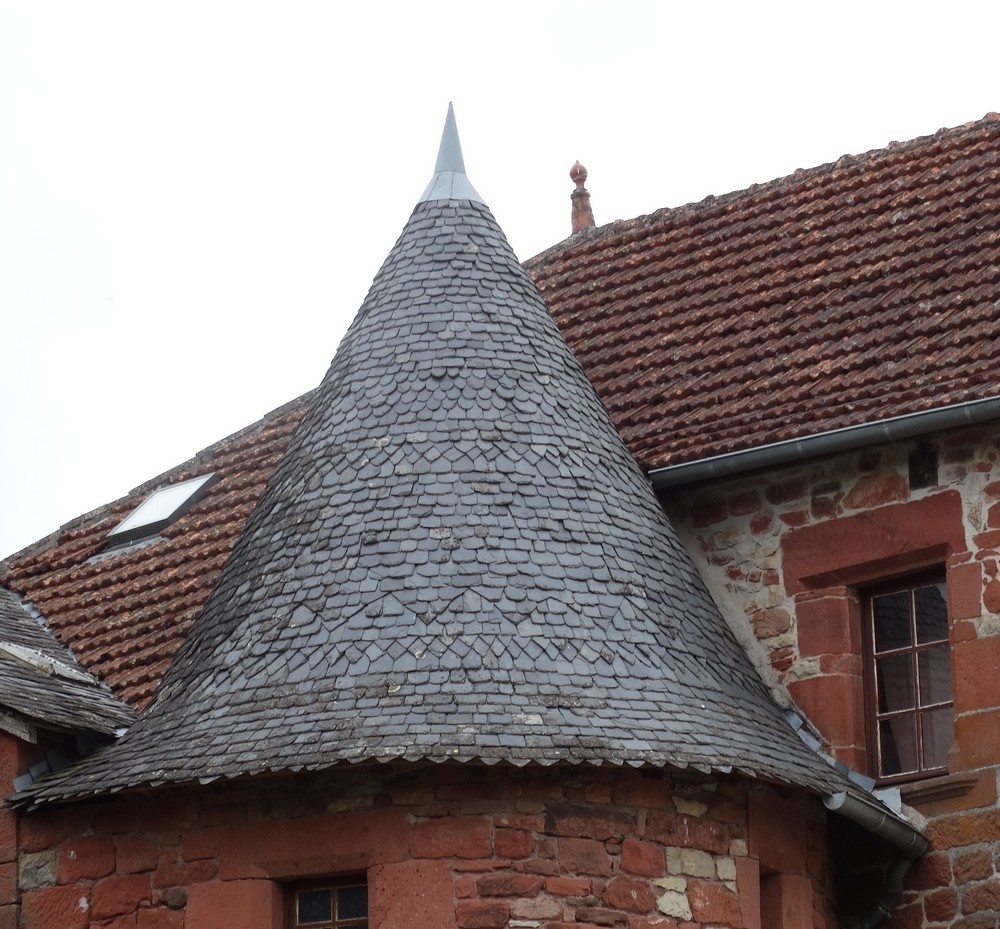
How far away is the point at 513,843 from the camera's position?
10328 mm

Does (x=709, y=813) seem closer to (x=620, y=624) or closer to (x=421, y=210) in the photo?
(x=620, y=624)

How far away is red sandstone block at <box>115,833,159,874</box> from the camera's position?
1089cm

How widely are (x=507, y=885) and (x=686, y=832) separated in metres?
0.90

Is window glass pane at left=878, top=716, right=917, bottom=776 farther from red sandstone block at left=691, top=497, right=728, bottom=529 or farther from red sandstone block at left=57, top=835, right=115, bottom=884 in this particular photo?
red sandstone block at left=57, top=835, right=115, bottom=884

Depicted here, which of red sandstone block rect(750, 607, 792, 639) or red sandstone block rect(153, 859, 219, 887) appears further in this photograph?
red sandstone block rect(750, 607, 792, 639)

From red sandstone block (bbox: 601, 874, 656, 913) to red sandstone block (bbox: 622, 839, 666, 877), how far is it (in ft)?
0.16

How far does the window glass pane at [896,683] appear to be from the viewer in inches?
474

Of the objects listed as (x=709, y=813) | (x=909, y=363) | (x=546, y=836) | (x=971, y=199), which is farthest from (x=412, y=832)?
(x=971, y=199)

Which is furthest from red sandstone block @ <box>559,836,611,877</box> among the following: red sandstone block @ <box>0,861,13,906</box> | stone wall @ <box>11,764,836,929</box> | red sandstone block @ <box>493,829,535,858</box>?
red sandstone block @ <box>0,861,13,906</box>

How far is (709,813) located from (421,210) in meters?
3.98

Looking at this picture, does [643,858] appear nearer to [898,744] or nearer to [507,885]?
[507,885]

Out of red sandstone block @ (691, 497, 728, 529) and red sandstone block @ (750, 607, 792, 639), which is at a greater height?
red sandstone block @ (691, 497, 728, 529)

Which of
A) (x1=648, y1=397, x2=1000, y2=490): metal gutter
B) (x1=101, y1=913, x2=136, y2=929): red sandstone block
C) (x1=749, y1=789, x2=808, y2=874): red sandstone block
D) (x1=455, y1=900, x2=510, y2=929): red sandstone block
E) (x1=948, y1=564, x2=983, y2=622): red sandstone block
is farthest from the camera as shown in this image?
(x1=948, y1=564, x2=983, y2=622): red sandstone block

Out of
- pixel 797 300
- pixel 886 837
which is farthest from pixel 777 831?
pixel 797 300
